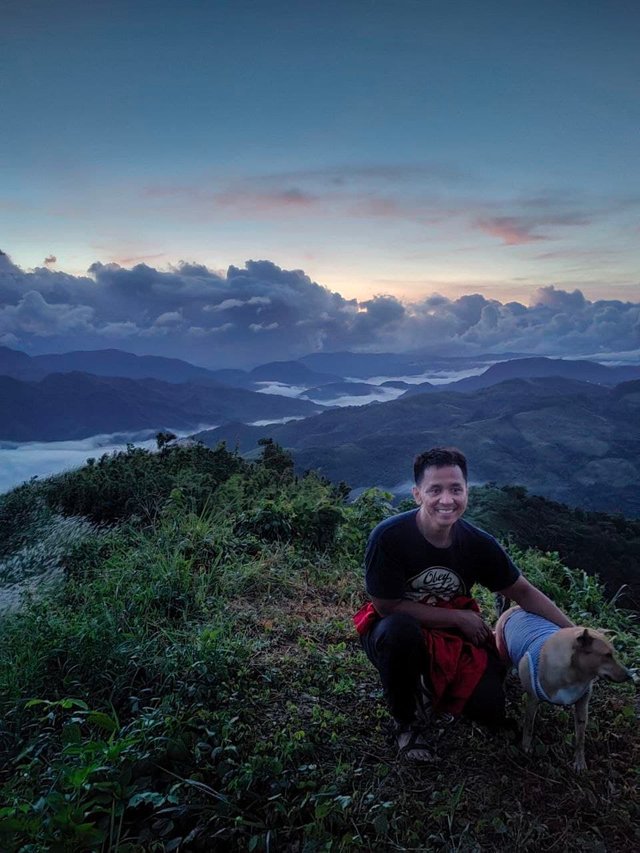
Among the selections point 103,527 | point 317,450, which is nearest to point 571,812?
point 103,527

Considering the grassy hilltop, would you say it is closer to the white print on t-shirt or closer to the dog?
the dog

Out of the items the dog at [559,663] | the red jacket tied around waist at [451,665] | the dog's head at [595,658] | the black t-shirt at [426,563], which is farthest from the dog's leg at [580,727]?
the black t-shirt at [426,563]

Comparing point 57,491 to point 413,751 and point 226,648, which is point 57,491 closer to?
point 226,648

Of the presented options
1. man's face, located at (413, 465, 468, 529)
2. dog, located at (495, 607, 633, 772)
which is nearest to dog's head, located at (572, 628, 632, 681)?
dog, located at (495, 607, 633, 772)

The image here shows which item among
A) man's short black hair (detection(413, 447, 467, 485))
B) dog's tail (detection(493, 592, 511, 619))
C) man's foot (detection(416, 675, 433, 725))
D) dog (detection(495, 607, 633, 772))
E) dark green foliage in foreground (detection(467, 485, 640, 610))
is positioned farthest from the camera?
dark green foliage in foreground (detection(467, 485, 640, 610))

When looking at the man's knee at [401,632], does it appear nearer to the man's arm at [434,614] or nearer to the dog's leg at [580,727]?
the man's arm at [434,614]

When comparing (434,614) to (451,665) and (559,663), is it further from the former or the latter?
(559,663)
